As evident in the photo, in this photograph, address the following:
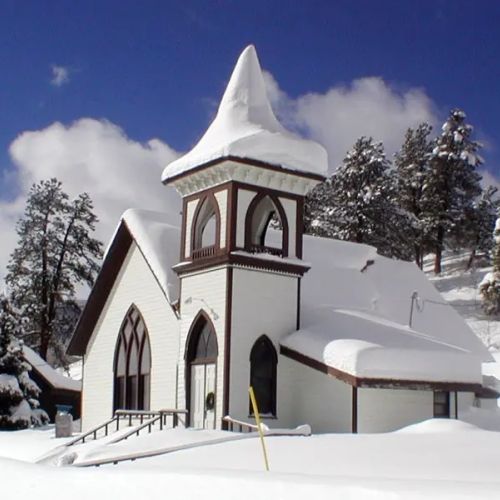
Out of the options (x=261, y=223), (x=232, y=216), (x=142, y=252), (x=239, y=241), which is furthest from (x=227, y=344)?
(x=142, y=252)

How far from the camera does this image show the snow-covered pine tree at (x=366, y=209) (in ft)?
189

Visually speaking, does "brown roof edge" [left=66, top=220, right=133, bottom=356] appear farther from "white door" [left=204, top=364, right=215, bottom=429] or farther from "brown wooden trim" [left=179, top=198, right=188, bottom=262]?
"white door" [left=204, top=364, right=215, bottom=429]

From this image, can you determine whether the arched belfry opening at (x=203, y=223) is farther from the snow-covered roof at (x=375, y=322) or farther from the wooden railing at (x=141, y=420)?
the wooden railing at (x=141, y=420)

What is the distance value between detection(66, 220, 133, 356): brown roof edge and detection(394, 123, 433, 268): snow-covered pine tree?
115ft

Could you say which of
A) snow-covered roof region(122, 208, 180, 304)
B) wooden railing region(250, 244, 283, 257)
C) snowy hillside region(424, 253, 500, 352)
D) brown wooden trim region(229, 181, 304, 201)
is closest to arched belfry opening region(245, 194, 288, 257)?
wooden railing region(250, 244, 283, 257)

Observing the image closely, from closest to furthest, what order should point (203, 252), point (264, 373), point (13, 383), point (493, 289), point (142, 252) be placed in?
1. point (264, 373)
2. point (203, 252)
3. point (142, 252)
4. point (13, 383)
5. point (493, 289)

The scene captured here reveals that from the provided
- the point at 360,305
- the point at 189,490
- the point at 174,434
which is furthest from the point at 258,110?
the point at 189,490

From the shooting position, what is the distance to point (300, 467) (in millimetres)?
15961

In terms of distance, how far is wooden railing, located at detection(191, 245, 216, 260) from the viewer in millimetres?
26125

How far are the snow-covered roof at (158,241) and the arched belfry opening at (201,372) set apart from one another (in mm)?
1656

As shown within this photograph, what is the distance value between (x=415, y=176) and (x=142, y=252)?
43586 mm

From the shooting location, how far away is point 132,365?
30219mm

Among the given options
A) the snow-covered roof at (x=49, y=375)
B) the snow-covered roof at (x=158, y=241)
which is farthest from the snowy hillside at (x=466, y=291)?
the snow-covered roof at (x=158, y=241)

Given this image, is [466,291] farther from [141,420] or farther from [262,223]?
[141,420]
